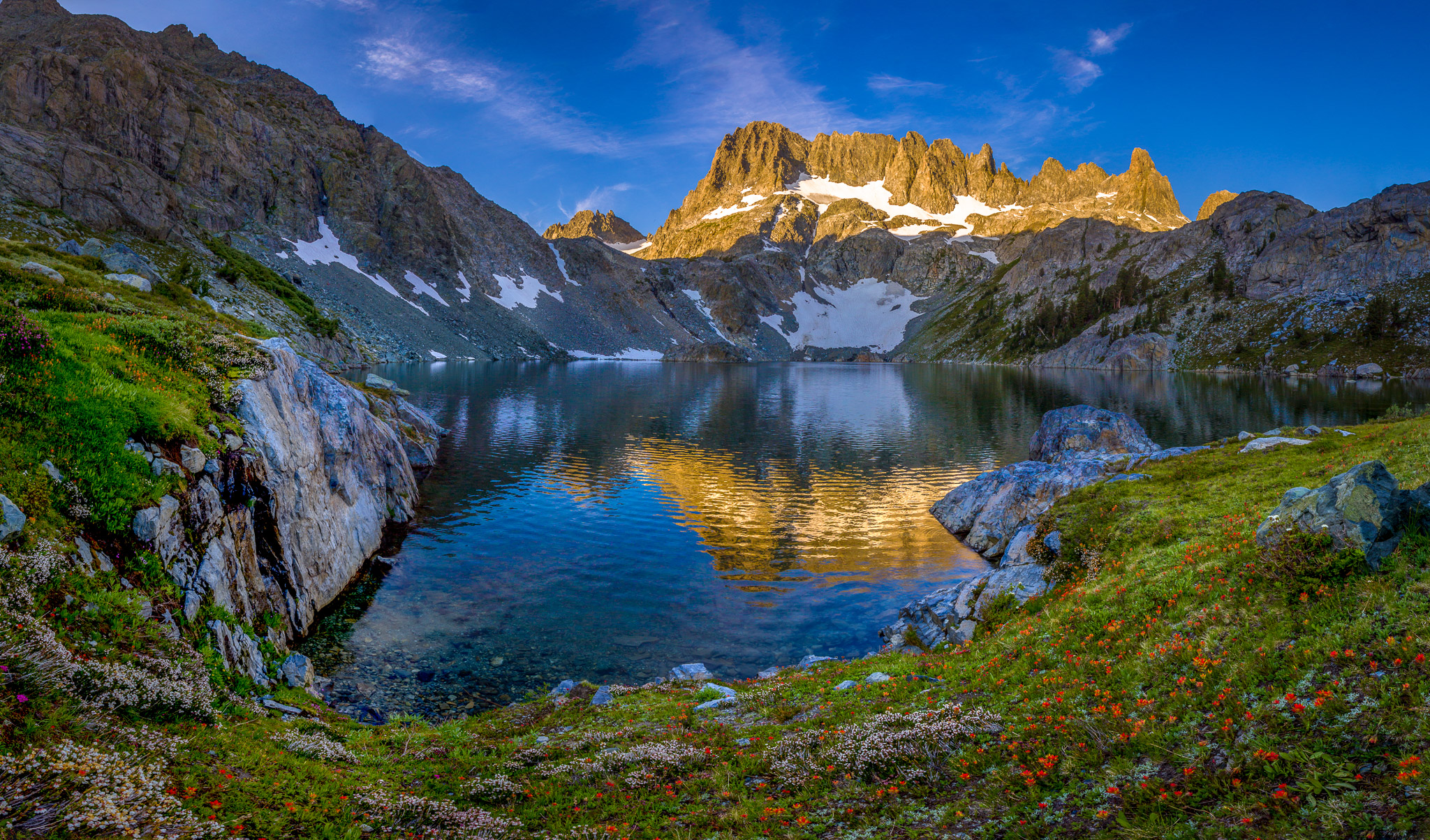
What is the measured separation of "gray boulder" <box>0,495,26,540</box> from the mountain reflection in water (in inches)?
410

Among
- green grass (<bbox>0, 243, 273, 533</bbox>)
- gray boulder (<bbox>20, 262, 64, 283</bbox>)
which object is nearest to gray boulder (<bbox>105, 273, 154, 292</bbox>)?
green grass (<bbox>0, 243, 273, 533</bbox>)

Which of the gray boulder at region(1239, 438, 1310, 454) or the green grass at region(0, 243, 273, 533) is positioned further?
the gray boulder at region(1239, 438, 1310, 454)

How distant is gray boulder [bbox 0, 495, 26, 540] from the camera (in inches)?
420

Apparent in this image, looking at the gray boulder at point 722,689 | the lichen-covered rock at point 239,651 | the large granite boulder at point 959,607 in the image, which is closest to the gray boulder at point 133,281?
the lichen-covered rock at point 239,651

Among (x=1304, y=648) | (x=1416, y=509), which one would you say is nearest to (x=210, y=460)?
(x=1304, y=648)

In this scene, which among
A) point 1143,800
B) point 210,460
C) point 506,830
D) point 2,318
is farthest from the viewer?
point 210,460

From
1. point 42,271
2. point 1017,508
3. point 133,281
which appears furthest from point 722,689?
point 133,281

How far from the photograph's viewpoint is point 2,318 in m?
15.0

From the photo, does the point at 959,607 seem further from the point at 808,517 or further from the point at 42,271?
the point at 42,271

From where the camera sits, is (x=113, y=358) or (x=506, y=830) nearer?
(x=506, y=830)

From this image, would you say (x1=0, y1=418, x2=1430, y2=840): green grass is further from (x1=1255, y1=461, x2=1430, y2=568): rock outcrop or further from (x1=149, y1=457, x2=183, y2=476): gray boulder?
(x1=149, y1=457, x2=183, y2=476): gray boulder

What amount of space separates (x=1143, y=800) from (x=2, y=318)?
81.4ft

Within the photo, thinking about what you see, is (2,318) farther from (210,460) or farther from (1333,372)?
(1333,372)

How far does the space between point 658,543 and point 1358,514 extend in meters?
28.0
